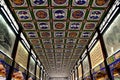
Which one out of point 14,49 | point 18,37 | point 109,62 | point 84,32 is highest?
point 84,32

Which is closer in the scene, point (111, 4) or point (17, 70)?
point (111, 4)

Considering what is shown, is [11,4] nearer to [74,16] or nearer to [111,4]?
[74,16]

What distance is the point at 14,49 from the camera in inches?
374

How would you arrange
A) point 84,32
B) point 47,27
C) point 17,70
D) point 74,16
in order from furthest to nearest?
point 84,32
point 47,27
point 17,70
point 74,16

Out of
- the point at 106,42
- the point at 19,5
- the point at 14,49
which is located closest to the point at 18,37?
the point at 14,49

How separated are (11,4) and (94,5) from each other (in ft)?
16.0

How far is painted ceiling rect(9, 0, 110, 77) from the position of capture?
8.00 metres

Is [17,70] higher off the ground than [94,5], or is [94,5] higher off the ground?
[94,5]

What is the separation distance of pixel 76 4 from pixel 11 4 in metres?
3.78

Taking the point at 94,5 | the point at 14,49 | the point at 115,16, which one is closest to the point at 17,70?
the point at 14,49

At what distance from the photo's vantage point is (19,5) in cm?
799

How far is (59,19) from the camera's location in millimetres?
9539

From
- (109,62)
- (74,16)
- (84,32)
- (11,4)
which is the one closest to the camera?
(11,4)

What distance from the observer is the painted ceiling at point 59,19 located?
315 inches
